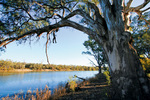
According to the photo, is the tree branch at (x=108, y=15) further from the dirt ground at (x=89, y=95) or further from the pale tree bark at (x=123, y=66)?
the dirt ground at (x=89, y=95)

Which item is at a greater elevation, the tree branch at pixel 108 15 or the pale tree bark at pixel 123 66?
the tree branch at pixel 108 15

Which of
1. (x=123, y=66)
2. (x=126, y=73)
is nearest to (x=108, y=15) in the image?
(x=123, y=66)

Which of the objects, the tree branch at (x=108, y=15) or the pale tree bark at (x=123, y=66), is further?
the tree branch at (x=108, y=15)

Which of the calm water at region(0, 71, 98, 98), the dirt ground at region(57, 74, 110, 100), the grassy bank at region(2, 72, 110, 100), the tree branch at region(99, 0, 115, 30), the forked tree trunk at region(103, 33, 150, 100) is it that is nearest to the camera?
the forked tree trunk at region(103, 33, 150, 100)

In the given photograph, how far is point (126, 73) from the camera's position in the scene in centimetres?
152

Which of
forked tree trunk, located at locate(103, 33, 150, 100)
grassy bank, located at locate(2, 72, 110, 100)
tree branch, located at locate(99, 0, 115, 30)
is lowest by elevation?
grassy bank, located at locate(2, 72, 110, 100)

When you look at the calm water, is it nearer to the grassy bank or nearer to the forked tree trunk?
the grassy bank

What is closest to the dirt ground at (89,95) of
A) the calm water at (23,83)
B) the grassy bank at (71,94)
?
the grassy bank at (71,94)

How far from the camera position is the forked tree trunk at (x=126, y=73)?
56.4 inches

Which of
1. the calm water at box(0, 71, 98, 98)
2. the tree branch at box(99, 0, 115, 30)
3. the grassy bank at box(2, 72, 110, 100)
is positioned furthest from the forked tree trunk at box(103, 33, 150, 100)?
the calm water at box(0, 71, 98, 98)

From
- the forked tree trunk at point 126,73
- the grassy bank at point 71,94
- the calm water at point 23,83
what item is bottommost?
the calm water at point 23,83

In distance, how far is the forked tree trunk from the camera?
143cm

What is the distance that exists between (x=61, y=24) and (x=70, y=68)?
71.9 metres

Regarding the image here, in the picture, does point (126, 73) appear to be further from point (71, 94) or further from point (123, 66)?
point (71, 94)
